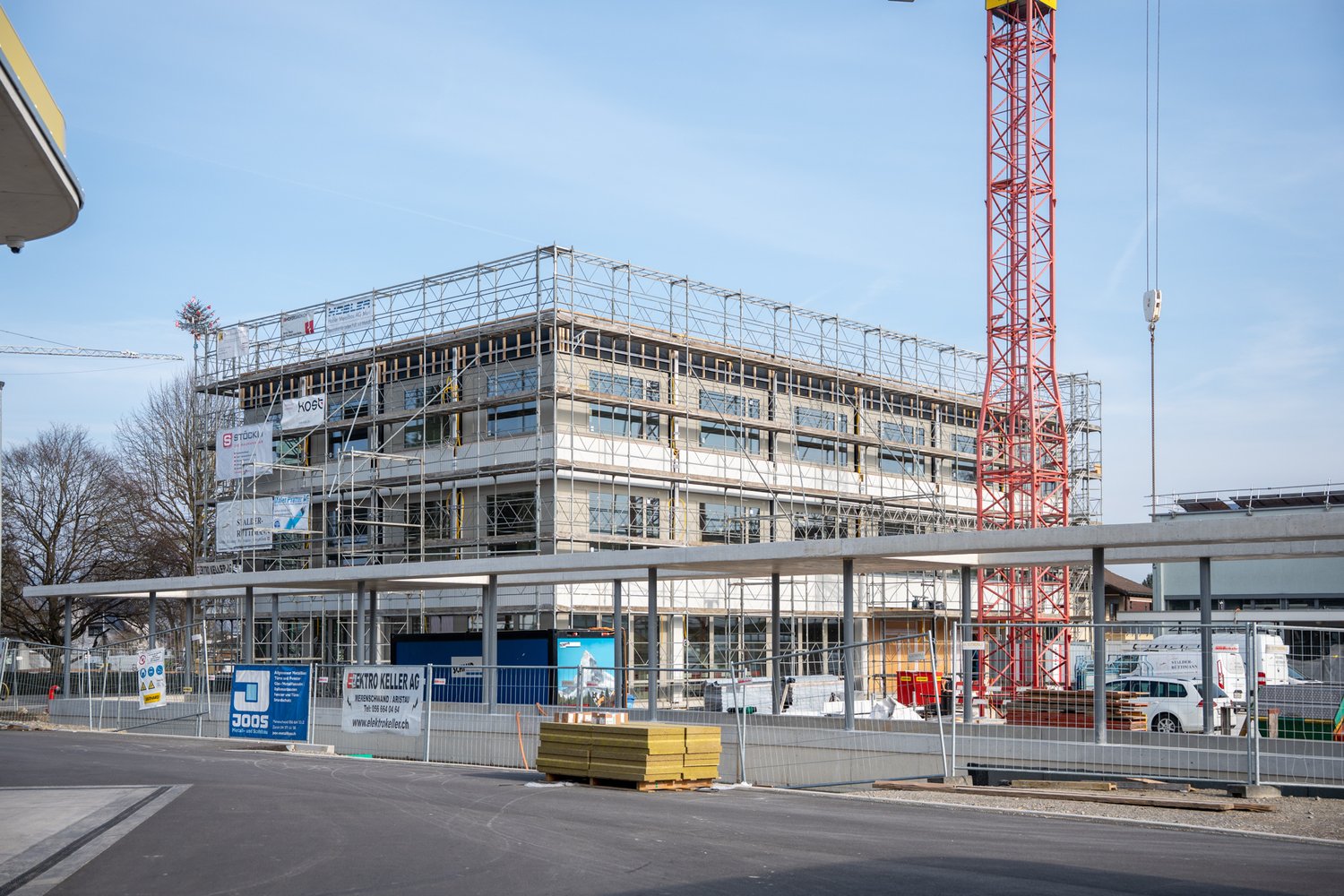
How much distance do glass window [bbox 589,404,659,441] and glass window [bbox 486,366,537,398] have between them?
2.43m

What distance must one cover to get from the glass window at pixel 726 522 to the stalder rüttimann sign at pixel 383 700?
2651 cm

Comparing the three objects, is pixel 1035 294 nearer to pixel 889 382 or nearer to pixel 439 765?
pixel 889 382

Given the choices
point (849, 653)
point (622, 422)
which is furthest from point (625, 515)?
point (849, 653)

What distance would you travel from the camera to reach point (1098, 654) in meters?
18.0

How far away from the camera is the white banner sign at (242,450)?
49.7 meters

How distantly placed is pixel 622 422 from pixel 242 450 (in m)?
15.2

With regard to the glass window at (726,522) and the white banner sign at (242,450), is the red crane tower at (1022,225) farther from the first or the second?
the white banner sign at (242,450)

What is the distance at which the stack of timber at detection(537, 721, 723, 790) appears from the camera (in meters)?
17.1

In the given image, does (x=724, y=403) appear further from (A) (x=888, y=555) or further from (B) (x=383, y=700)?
(B) (x=383, y=700)

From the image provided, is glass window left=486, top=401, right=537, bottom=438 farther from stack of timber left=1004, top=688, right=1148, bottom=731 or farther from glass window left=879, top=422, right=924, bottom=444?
stack of timber left=1004, top=688, right=1148, bottom=731

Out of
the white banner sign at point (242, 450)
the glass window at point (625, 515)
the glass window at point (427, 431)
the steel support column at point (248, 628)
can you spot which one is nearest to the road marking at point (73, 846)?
the steel support column at point (248, 628)

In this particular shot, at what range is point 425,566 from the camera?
3069 centimetres

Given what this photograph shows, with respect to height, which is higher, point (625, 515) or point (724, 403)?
point (724, 403)

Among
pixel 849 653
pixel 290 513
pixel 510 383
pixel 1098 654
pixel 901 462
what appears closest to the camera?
pixel 1098 654
